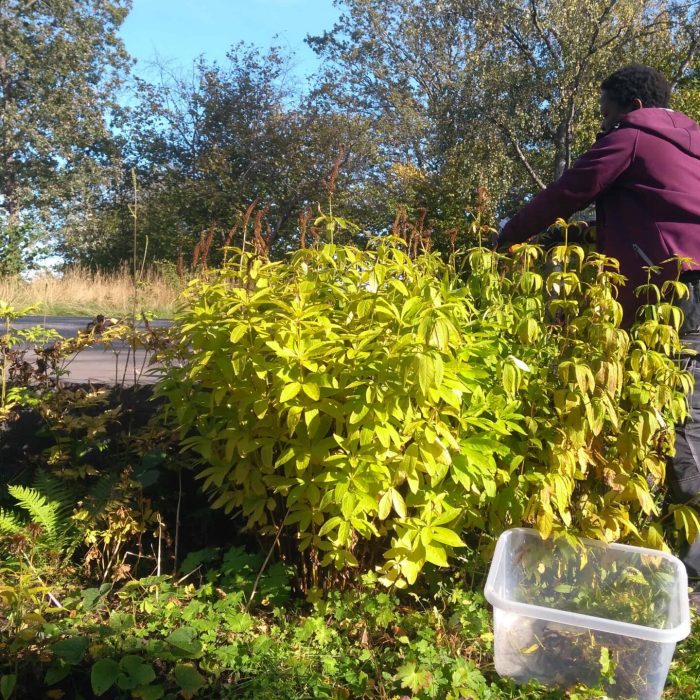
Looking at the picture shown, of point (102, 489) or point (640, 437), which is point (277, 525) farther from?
point (640, 437)

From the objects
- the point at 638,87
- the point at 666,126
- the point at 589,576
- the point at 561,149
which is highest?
the point at 561,149

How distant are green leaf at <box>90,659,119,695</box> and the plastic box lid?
1191 mm

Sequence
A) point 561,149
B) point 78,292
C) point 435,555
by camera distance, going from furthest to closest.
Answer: point 561,149 < point 78,292 < point 435,555

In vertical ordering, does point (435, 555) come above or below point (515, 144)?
below

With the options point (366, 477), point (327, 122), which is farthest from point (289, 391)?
point (327, 122)

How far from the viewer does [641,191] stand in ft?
8.77

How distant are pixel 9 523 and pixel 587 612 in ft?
7.50

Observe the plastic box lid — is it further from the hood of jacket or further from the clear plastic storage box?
the hood of jacket

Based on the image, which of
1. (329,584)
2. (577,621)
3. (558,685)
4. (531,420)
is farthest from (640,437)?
(329,584)

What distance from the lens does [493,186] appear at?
57.4 ft

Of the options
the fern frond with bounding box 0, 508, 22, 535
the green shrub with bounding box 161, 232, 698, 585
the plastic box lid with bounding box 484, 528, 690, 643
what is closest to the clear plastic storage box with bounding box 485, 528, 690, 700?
the plastic box lid with bounding box 484, 528, 690, 643

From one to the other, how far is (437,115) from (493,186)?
2375 millimetres

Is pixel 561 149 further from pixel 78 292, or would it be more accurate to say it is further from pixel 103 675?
pixel 103 675

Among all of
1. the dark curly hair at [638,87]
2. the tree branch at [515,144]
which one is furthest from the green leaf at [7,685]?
the tree branch at [515,144]
